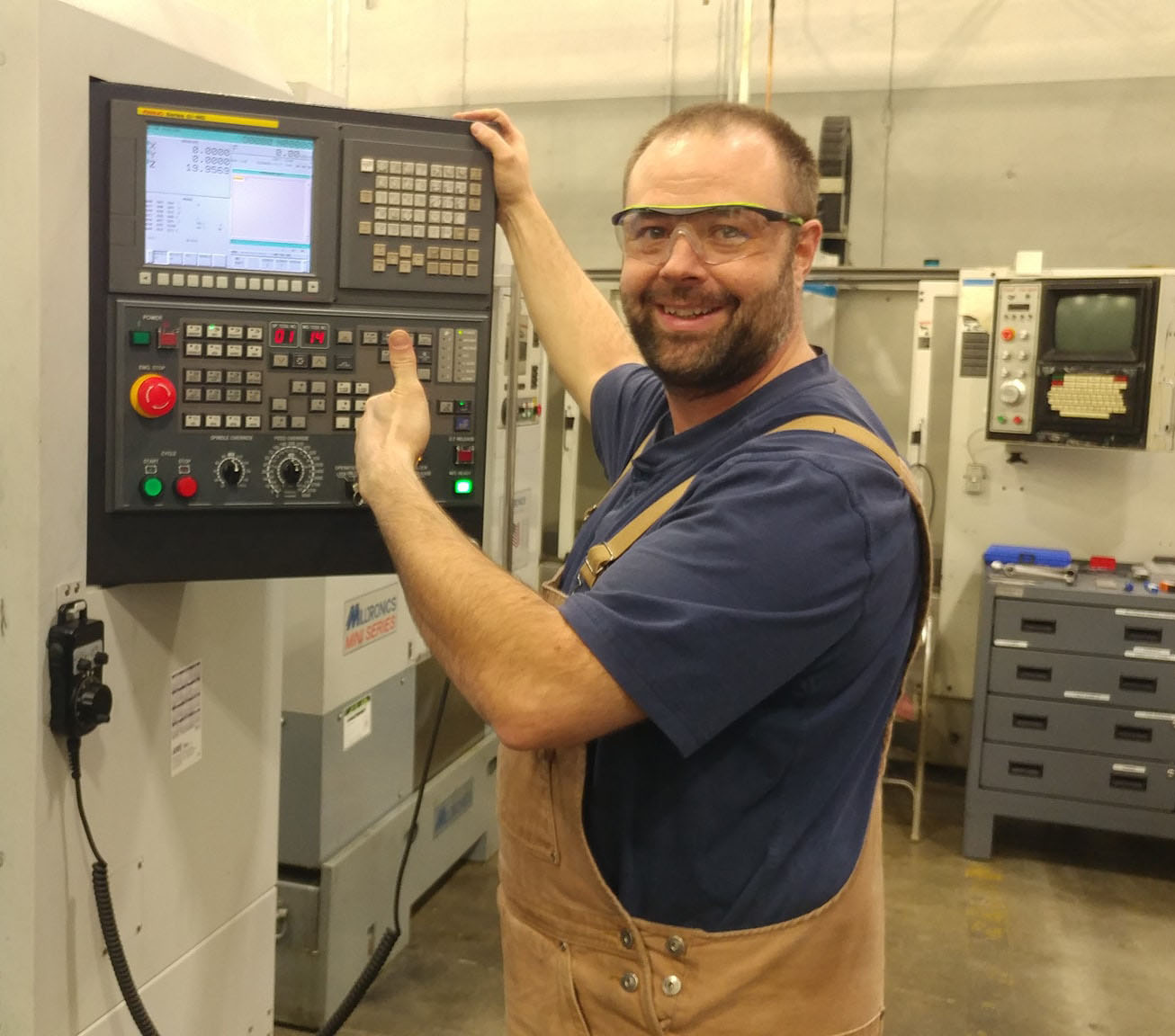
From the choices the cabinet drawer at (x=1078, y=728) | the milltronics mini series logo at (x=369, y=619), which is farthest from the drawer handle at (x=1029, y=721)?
the milltronics mini series logo at (x=369, y=619)

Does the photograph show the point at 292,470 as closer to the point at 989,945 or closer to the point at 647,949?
the point at 647,949

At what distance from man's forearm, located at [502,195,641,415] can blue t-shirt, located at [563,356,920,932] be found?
41cm

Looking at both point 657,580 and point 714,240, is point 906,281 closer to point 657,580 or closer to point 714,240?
point 714,240

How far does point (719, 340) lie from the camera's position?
121 centimetres

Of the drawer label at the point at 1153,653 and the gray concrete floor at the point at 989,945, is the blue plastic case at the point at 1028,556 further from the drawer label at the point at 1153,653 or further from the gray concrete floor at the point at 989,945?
the gray concrete floor at the point at 989,945

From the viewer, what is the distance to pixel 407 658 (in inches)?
105

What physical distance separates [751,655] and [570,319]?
0.80 m

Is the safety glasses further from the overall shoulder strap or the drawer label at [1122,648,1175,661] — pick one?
the drawer label at [1122,648,1175,661]

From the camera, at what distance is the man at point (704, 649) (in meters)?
1.02

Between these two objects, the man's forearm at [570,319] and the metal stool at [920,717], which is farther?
the metal stool at [920,717]

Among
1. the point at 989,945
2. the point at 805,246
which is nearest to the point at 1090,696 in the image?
the point at 989,945

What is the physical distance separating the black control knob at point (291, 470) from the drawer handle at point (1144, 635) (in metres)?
2.68

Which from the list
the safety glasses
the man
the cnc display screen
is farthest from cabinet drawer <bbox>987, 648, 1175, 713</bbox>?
the cnc display screen

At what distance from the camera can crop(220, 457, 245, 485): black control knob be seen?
4.18ft
